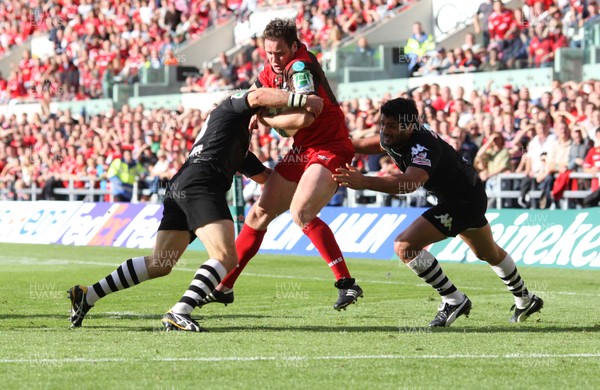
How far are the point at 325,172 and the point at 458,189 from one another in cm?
122

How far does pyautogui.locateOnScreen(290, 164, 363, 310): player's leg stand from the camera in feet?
34.9

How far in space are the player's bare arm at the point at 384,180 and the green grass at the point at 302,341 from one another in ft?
3.95

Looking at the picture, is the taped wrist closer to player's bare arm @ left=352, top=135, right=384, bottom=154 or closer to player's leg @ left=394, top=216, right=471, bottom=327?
player's bare arm @ left=352, top=135, right=384, bottom=154

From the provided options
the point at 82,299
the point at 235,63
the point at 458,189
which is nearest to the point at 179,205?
the point at 82,299

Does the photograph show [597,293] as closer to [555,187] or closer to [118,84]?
[555,187]

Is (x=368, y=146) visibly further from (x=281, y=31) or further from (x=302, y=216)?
(x=281, y=31)

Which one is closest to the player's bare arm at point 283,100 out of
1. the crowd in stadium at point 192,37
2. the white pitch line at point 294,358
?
the white pitch line at point 294,358

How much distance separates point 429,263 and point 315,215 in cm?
113

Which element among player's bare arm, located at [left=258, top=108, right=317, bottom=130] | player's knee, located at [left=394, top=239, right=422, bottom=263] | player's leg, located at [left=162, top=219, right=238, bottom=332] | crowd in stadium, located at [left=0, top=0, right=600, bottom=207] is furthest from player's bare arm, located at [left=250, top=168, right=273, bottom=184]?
crowd in stadium, located at [left=0, top=0, right=600, bottom=207]

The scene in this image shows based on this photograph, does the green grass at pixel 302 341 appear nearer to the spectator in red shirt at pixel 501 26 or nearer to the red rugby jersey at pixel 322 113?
the red rugby jersey at pixel 322 113

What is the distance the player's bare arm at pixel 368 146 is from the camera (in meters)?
11.0

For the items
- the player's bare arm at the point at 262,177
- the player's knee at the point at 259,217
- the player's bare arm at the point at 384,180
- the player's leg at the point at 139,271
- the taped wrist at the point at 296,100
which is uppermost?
the taped wrist at the point at 296,100

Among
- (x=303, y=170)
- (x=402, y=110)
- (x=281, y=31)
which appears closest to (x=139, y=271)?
(x=303, y=170)

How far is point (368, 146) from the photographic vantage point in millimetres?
11039
